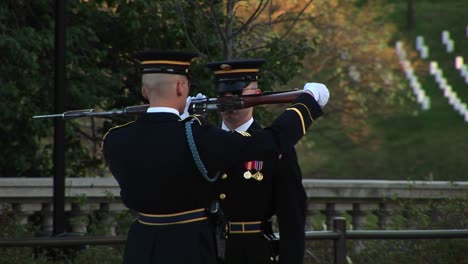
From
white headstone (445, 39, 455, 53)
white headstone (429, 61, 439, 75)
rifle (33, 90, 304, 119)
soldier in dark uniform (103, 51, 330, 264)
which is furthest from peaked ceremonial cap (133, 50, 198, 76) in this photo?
white headstone (445, 39, 455, 53)

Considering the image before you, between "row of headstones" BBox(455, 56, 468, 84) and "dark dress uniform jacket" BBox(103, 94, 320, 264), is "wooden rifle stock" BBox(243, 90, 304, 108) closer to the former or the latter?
"dark dress uniform jacket" BBox(103, 94, 320, 264)

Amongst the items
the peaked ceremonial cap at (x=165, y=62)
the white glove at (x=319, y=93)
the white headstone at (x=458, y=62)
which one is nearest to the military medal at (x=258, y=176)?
the white glove at (x=319, y=93)

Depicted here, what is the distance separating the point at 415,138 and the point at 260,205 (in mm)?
48160

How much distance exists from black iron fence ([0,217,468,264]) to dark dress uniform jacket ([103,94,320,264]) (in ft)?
8.28

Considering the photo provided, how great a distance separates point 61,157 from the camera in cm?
966

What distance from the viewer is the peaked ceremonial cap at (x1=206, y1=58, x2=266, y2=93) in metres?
6.79

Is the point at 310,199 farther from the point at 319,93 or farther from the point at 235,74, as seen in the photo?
the point at 319,93

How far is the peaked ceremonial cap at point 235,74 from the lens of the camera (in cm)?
679

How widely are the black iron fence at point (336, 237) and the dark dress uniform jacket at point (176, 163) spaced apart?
2522 millimetres

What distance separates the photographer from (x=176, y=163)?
5.64 m

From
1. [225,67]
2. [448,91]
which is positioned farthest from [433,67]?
[225,67]

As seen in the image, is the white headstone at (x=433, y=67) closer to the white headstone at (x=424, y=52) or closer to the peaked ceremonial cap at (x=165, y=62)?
the white headstone at (x=424, y=52)

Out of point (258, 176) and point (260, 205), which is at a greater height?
point (258, 176)

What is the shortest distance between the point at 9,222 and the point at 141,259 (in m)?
4.42
